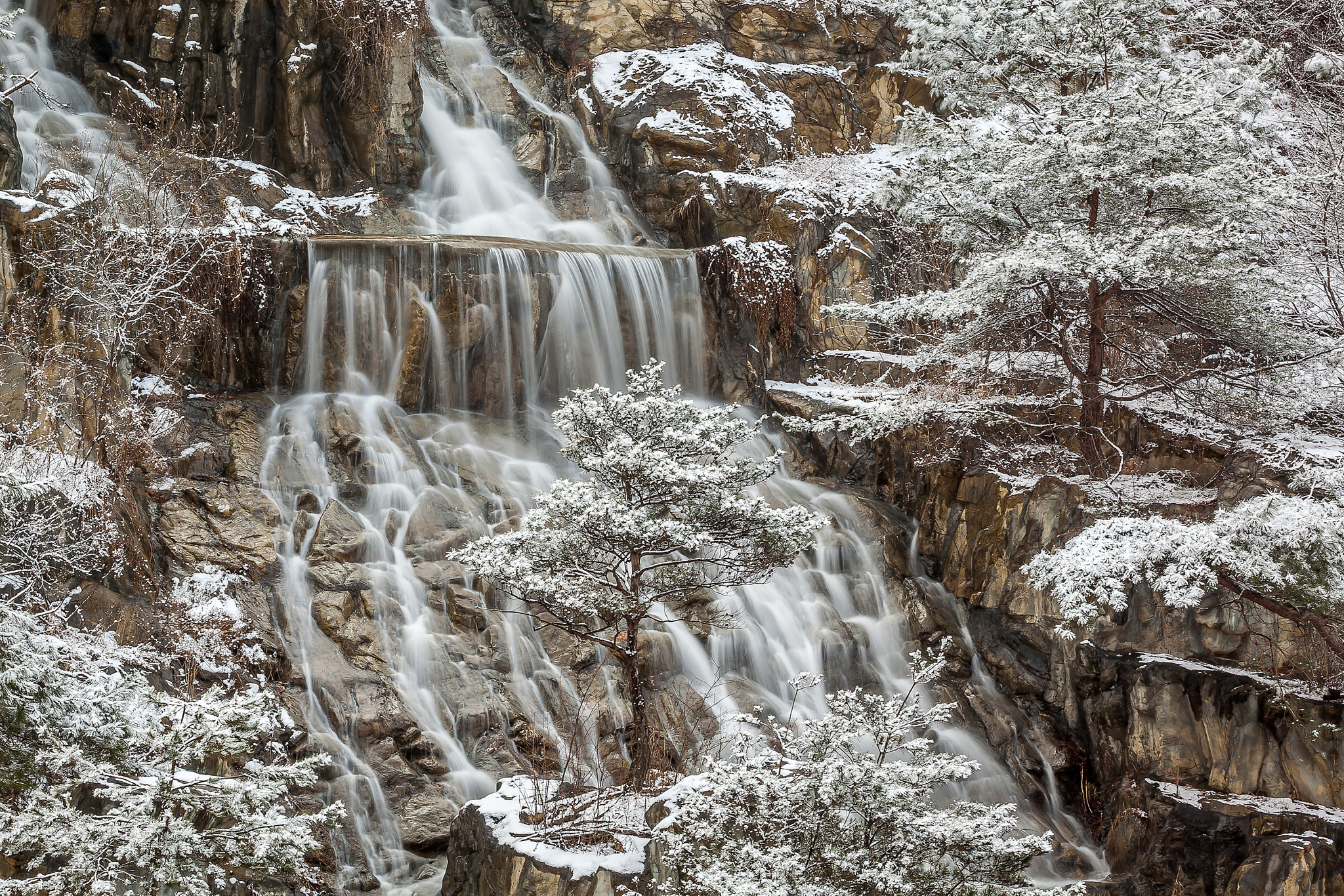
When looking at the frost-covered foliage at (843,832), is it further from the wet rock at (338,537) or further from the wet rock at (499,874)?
the wet rock at (338,537)

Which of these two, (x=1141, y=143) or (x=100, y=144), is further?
(x=100, y=144)

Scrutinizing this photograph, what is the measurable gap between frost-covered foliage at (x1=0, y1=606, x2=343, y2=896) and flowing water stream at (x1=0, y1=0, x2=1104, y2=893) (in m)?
2.60

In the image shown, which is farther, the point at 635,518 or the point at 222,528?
the point at 222,528

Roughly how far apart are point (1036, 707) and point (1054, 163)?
240 inches

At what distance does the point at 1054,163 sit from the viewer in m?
10.2

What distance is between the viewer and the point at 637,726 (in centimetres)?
815

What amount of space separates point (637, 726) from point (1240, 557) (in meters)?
5.25

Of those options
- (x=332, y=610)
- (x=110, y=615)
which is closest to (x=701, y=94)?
(x=332, y=610)

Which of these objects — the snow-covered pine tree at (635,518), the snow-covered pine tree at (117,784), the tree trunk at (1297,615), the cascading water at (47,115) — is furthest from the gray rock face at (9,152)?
the tree trunk at (1297,615)

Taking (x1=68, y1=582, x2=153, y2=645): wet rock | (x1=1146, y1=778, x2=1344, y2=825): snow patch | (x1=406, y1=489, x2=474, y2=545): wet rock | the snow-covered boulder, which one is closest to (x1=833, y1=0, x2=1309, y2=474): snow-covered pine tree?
(x1=1146, y1=778, x2=1344, y2=825): snow patch

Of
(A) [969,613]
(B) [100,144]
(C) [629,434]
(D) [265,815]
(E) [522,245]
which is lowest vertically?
(A) [969,613]

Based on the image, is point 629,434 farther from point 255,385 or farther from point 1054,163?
point 255,385

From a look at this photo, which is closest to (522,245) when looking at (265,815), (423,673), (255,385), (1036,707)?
(255,385)

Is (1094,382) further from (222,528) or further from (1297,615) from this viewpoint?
(222,528)
